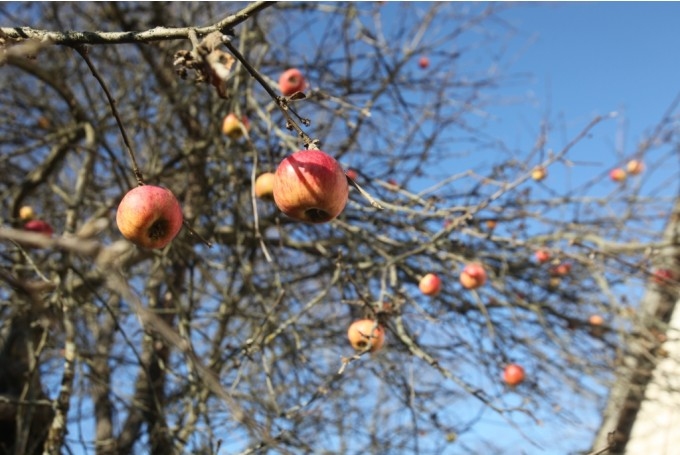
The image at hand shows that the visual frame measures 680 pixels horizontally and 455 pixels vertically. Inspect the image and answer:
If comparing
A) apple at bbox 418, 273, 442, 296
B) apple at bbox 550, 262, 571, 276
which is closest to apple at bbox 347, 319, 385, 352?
apple at bbox 418, 273, 442, 296

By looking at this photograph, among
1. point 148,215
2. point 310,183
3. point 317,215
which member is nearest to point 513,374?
A: point 317,215

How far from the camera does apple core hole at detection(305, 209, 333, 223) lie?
5.03 ft

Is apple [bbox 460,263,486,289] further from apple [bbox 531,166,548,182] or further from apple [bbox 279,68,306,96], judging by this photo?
apple [bbox 279,68,306,96]

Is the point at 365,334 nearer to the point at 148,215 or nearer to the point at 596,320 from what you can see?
the point at 148,215

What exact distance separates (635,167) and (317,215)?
4.44 meters

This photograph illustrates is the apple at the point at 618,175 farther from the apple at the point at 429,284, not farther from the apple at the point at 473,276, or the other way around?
the apple at the point at 429,284

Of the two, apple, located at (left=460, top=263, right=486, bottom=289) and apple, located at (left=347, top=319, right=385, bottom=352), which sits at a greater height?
apple, located at (left=460, top=263, right=486, bottom=289)

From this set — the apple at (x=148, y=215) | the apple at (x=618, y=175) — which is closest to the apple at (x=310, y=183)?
the apple at (x=148, y=215)

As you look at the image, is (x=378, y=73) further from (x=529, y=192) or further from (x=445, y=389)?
(x=445, y=389)

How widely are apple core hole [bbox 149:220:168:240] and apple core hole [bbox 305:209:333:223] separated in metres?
0.39

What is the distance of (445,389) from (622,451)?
2.28 metres

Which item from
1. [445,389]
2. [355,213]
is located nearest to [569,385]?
[445,389]

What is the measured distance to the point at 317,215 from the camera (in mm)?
1556

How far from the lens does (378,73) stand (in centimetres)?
500
